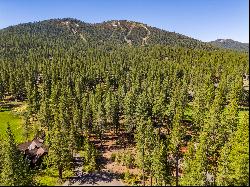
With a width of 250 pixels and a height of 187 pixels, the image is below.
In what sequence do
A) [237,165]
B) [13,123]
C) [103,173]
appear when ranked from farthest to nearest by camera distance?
1. [13,123]
2. [103,173]
3. [237,165]

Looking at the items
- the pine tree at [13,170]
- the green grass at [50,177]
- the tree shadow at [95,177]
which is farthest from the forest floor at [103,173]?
the pine tree at [13,170]

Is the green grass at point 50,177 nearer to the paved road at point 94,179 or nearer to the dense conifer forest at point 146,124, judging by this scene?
the dense conifer forest at point 146,124

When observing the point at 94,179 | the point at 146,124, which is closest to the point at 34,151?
the point at 94,179

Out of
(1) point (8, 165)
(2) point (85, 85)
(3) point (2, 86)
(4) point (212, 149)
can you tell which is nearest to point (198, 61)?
(2) point (85, 85)

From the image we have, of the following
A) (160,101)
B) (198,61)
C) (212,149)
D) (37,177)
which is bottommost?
(37,177)

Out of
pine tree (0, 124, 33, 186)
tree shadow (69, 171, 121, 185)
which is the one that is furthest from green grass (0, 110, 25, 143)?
pine tree (0, 124, 33, 186)

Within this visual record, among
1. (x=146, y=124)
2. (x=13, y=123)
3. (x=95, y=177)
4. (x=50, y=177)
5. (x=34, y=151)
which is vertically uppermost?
(x=146, y=124)

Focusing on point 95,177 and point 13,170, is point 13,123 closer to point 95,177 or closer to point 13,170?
point 95,177

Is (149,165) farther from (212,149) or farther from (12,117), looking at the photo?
(12,117)
